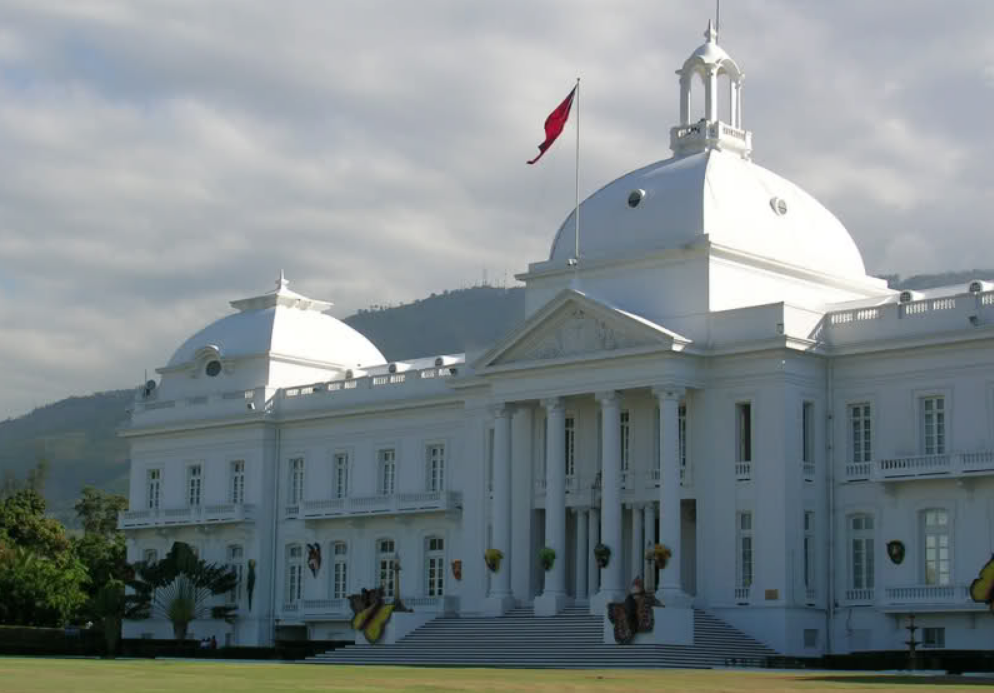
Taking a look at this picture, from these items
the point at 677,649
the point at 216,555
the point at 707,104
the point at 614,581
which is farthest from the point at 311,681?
the point at 216,555

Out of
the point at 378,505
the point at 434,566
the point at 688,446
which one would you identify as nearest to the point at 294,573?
the point at 378,505

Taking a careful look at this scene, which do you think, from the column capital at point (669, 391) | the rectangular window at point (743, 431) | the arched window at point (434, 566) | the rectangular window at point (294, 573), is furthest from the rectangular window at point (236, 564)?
the rectangular window at point (743, 431)

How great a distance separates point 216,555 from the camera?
68.2 meters

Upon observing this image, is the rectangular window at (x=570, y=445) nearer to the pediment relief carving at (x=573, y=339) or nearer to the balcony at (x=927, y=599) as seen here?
the pediment relief carving at (x=573, y=339)

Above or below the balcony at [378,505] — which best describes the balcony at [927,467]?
above

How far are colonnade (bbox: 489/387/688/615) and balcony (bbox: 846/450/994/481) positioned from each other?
5349 mm

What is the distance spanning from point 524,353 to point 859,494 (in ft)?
37.0

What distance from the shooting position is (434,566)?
61969mm

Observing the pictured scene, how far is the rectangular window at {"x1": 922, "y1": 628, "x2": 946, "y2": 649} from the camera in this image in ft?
157

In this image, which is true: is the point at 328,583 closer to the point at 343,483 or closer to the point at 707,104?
the point at 343,483

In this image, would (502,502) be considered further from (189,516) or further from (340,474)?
(189,516)

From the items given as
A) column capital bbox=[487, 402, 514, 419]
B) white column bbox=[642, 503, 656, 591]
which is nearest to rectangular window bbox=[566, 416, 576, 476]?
column capital bbox=[487, 402, 514, 419]

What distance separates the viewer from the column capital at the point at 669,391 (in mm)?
50969

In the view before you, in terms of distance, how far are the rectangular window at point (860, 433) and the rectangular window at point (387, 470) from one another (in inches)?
746
